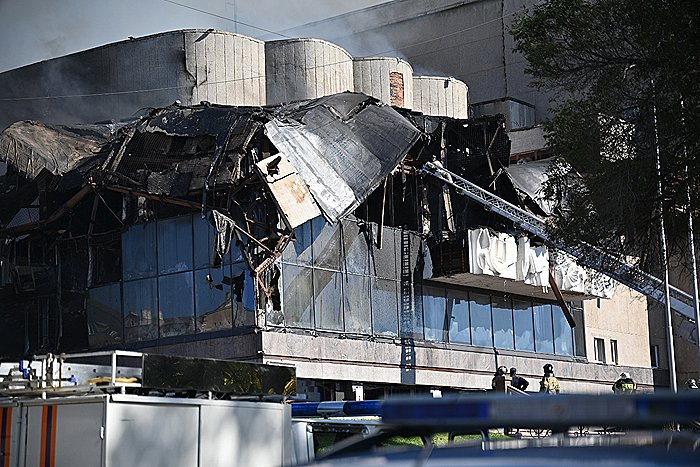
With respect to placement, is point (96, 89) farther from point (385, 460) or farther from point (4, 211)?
point (385, 460)

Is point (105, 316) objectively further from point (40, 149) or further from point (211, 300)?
point (40, 149)

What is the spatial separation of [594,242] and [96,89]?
98.4ft

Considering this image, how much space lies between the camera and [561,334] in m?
37.5

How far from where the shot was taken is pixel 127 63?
43.8 metres

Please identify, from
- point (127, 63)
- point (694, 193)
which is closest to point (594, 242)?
point (694, 193)

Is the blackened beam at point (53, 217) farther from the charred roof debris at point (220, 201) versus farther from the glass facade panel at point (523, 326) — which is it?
the glass facade panel at point (523, 326)

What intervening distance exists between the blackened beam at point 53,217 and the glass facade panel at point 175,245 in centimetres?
233

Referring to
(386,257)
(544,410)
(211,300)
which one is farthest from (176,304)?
(544,410)

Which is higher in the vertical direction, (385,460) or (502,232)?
(502,232)

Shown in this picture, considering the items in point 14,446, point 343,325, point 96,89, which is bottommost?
point 14,446

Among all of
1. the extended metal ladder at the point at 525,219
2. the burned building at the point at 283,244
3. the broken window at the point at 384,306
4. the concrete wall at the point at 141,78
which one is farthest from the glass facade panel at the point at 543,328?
the concrete wall at the point at 141,78

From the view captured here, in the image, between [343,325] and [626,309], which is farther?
[626,309]

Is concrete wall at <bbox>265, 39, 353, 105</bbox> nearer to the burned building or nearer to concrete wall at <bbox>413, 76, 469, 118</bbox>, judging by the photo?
concrete wall at <bbox>413, 76, 469, 118</bbox>

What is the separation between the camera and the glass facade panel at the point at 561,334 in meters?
37.1
